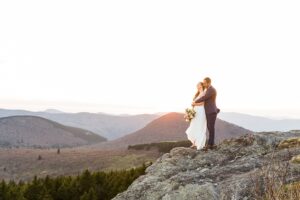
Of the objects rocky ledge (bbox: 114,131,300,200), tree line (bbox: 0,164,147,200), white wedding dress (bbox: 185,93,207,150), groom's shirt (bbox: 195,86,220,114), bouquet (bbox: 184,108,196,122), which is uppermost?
groom's shirt (bbox: 195,86,220,114)

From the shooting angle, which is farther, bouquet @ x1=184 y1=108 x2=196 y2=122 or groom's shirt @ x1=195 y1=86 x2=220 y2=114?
bouquet @ x1=184 y1=108 x2=196 y2=122

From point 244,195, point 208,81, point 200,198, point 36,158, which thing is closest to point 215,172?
point 200,198

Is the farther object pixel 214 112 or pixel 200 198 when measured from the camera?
pixel 214 112

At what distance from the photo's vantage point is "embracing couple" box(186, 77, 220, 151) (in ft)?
52.5

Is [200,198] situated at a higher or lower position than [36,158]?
higher

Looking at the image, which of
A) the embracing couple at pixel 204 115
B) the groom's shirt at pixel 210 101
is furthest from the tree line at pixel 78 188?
the groom's shirt at pixel 210 101

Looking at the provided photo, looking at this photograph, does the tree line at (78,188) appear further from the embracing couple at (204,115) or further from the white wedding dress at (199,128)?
the embracing couple at (204,115)

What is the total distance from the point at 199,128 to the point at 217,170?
3530mm

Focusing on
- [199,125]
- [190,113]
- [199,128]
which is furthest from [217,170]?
[190,113]

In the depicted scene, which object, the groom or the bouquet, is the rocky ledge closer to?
the groom

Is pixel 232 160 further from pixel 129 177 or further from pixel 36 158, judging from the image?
pixel 36 158

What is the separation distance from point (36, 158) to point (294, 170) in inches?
5191

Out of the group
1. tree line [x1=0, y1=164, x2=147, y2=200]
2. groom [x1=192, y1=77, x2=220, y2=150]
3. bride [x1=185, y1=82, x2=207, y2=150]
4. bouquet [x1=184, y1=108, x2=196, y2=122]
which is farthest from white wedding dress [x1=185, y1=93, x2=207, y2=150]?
tree line [x1=0, y1=164, x2=147, y2=200]

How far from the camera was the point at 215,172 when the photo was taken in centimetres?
1333
